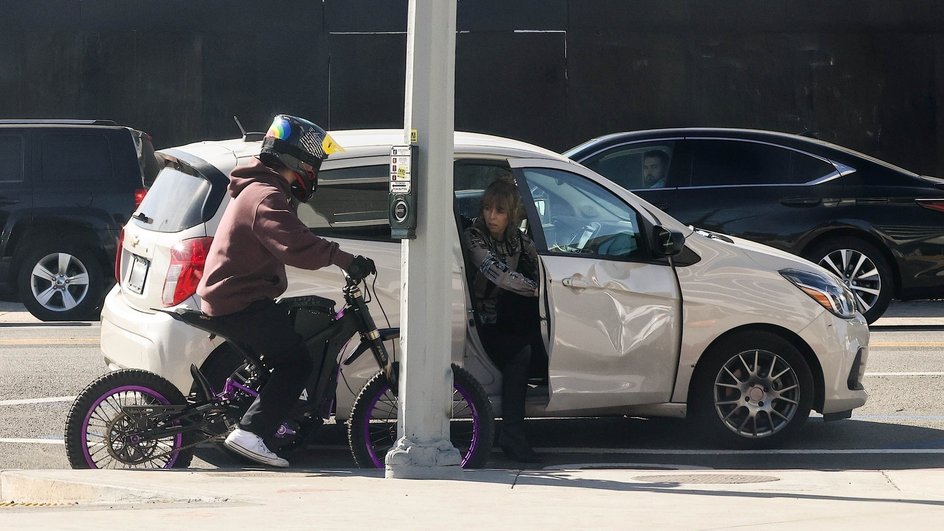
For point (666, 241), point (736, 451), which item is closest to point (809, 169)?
point (736, 451)

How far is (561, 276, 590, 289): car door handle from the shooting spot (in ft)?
25.5

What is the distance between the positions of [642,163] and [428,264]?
703 cm

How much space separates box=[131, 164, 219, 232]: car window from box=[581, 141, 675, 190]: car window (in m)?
6.12

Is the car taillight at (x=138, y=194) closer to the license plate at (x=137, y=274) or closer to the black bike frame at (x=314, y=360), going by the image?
the license plate at (x=137, y=274)

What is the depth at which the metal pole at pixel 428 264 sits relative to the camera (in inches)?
265

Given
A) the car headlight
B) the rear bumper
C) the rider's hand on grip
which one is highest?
the rider's hand on grip

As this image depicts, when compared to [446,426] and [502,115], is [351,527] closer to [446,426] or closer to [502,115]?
[446,426]

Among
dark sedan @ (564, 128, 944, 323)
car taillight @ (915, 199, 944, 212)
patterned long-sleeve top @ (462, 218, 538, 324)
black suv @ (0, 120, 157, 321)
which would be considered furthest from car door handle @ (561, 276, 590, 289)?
black suv @ (0, 120, 157, 321)

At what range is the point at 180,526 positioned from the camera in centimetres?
563

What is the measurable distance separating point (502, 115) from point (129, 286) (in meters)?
12.5

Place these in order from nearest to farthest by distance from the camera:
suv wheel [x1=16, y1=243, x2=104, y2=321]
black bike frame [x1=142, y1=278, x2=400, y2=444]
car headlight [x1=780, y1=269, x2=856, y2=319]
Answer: black bike frame [x1=142, y1=278, x2=400, y2=444], car headlight [x1=780, y1=269, x2=856, y2=319], suv wheel [x1=16, y1=243, x2=104, y2=321]

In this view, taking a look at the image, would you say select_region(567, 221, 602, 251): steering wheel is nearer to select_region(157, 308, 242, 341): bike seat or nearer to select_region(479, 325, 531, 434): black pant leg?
select_region(479, 325, 531, 434): black pant leg

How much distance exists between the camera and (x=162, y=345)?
7340mm

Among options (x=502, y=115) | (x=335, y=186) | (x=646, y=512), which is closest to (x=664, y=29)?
(x=502, y=115)
